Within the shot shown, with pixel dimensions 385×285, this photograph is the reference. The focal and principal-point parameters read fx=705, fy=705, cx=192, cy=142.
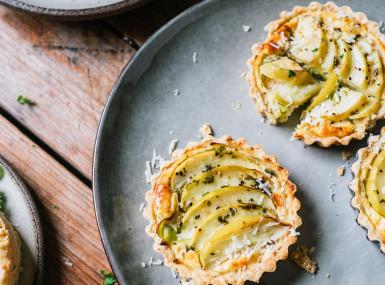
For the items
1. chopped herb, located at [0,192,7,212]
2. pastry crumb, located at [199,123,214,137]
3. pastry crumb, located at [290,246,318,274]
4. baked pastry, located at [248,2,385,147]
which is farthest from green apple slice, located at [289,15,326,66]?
chopped herb, located at [0,192,7,212]

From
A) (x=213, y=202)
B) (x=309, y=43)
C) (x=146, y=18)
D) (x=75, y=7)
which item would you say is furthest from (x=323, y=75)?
(x=75, y=7)

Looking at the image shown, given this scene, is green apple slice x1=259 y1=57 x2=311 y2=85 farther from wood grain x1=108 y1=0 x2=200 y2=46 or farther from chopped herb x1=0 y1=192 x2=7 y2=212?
chopped herb x1=0 y1=192 x2=7 y2=212

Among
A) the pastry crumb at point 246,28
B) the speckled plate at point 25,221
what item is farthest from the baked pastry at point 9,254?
the pastry crumb at point 246,28

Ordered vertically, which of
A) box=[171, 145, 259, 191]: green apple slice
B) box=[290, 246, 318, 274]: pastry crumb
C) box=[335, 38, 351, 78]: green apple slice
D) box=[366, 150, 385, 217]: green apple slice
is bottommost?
box=[290, 246, 318, 274]: pastry crumb

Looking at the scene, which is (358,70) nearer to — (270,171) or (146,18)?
(270,171)

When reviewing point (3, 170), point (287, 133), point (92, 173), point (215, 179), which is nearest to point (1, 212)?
point (3, 170)

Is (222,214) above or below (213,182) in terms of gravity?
below
